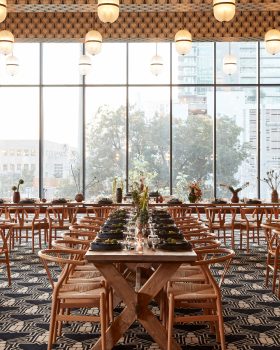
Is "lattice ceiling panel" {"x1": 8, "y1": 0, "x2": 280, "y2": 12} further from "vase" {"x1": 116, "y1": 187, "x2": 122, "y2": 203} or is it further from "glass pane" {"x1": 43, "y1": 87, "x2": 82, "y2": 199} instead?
"vase" {"x1": 116, "y1": 187, "x2": 122, "y2": 203}

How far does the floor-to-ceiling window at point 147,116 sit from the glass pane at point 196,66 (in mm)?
23

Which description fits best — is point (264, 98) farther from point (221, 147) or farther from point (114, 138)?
point (114, 138)

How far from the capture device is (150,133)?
1312 centimetres

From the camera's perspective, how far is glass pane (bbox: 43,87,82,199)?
13086mm

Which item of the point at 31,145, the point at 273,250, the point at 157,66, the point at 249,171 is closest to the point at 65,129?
the point at 31,145

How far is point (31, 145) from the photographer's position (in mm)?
13180

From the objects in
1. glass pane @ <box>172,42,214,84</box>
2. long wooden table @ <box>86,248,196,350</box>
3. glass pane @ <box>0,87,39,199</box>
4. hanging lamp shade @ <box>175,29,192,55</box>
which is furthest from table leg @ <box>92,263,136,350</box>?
glass pane @ <box>172,42,214,84</box>

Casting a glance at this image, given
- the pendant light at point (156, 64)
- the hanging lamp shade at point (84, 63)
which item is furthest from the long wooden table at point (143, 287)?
the hanging lamp shade at point (84, 63)

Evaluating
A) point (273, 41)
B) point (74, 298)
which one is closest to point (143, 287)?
point (74, 298)

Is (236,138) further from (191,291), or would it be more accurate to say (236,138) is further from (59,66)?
(191,291)

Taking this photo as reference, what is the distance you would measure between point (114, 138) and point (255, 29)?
13.2ft

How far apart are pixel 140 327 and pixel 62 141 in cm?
889

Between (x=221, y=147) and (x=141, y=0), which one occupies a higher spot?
(x=141, y=0)

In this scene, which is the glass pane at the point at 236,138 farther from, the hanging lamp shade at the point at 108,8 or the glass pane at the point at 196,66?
the hanging lamp shade at the point at 108,8
